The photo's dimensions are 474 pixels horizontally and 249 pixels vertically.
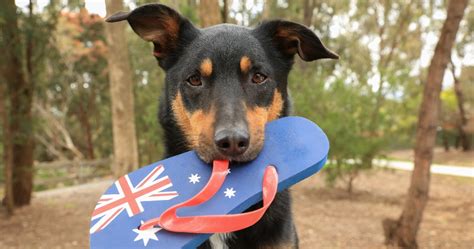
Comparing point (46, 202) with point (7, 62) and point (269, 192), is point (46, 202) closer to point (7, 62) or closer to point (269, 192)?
point (7, 62)

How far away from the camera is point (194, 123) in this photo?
3129 mm

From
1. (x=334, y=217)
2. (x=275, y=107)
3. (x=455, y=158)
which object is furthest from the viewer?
(x=455, y=158)

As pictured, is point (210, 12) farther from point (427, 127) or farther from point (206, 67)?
point (206, 67)

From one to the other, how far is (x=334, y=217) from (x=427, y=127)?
18.9ft

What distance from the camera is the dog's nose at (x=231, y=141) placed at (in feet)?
8.65

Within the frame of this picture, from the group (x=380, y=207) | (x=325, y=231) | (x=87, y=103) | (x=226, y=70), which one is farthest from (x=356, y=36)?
(x=226, y=70)

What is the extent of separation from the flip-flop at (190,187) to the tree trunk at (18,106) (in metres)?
9.48

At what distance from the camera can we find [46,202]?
46.6 feet

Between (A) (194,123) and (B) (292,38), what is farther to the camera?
(B) (292,38)

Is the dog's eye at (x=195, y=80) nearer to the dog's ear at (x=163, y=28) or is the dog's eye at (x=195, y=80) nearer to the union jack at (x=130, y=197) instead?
the dog's ear at (x=163, y=28)

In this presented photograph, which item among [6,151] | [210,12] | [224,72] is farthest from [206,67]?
[6,151]

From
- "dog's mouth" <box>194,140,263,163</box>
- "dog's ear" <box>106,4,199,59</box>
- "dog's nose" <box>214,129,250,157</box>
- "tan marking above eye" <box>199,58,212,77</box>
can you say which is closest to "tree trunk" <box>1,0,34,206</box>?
"dog's ear" <box>106,4,199,59</box>

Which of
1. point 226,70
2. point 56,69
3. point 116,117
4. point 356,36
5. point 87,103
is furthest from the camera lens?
point 356,36

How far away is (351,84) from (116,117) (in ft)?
28.7
